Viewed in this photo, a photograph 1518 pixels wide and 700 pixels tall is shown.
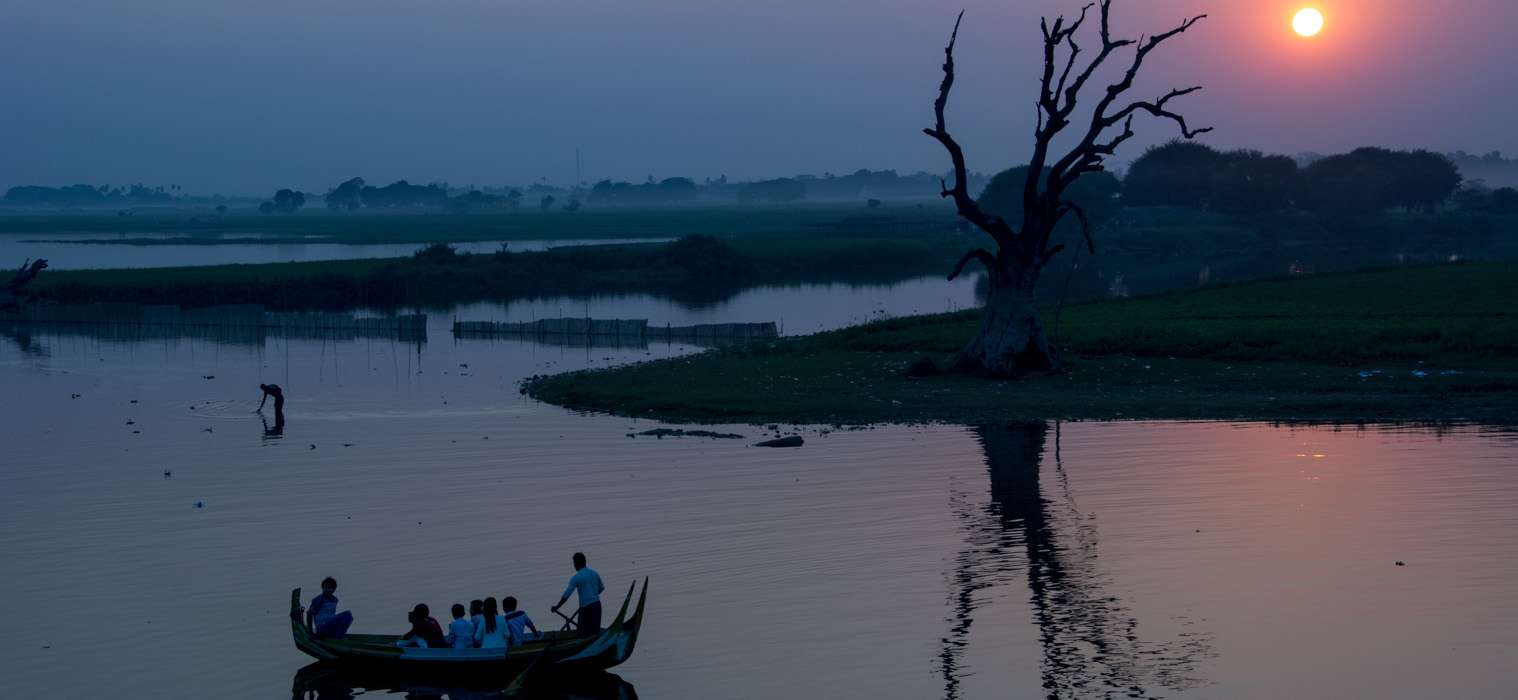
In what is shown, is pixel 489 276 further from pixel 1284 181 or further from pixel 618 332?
pixel 1284 181

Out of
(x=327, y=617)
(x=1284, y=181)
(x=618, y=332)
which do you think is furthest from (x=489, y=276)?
(x=1284, y=181)

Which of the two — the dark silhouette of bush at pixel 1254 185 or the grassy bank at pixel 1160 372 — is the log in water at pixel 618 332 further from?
the dark silhouette of bush at pixel 1254 185

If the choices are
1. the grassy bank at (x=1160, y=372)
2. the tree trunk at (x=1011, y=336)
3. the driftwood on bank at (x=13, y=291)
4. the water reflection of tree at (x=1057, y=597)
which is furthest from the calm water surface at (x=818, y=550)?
the driftwood on bank at (x=13, y=291)

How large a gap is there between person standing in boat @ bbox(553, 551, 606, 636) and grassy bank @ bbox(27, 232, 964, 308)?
271ft

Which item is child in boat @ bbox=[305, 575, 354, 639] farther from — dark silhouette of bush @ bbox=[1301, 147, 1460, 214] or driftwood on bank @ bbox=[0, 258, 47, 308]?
dark silhouette of bush @ bbox=[1301, 147, 1460, 214]

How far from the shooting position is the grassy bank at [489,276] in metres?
100

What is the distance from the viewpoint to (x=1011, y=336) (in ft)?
157

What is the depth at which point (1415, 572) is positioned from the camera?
25.2 meters

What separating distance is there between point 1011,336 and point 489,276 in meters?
72.4

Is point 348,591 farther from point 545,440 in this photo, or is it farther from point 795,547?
point 545,440

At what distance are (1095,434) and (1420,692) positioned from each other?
67.4ft

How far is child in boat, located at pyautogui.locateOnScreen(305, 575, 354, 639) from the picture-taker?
73.6 feet

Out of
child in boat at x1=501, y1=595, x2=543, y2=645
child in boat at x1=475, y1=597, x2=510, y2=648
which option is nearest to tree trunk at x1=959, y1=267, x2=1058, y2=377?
child in boat at x1=501, y1=595, x2=543, y2=645

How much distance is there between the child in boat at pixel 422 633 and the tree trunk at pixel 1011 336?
93.8 feet
